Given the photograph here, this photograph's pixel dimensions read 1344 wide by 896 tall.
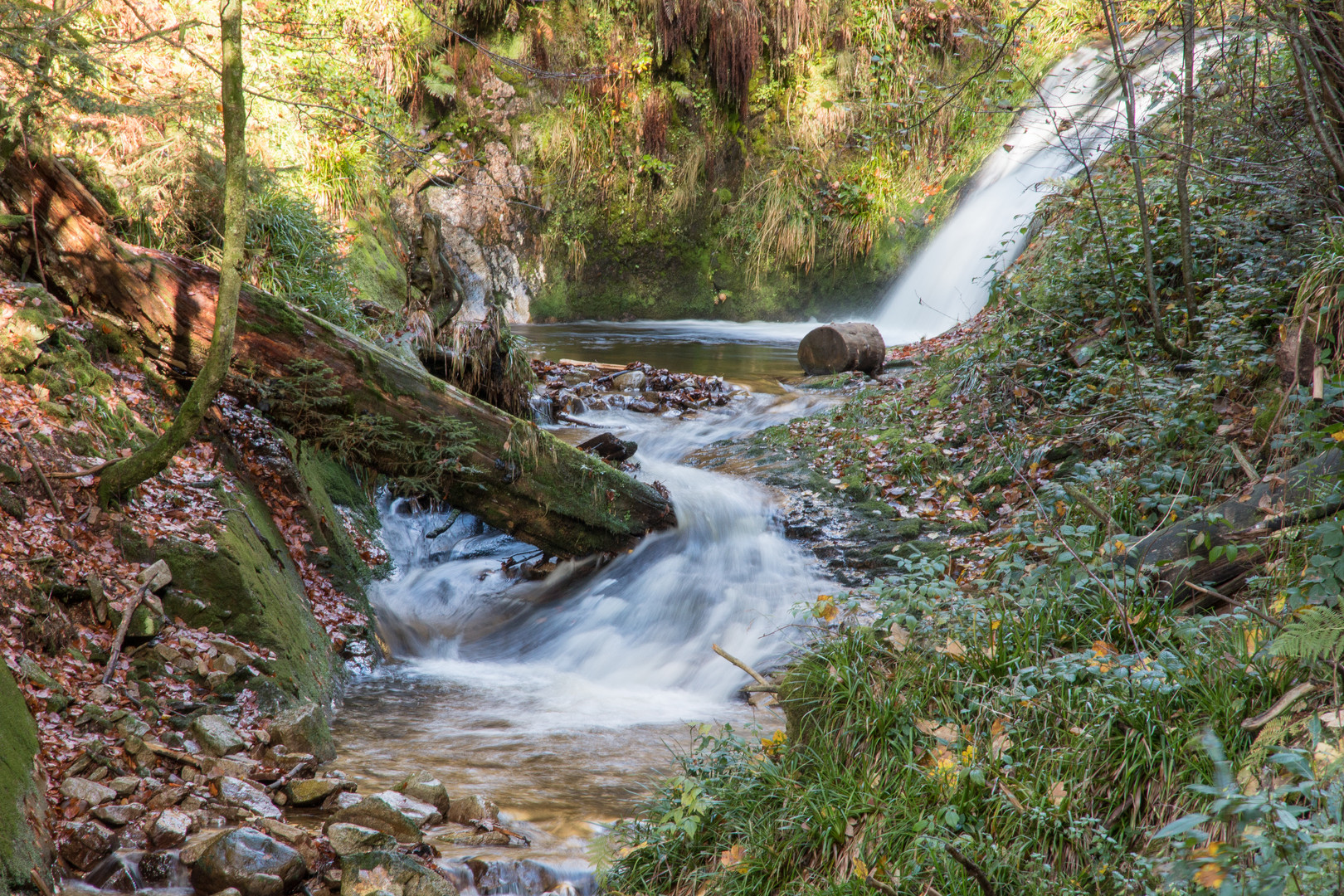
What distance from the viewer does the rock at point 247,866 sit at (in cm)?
269

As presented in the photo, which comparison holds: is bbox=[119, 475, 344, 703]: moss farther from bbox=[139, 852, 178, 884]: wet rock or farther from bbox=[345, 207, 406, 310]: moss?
Result: bbox=[345, 207, 406, 310]: moss

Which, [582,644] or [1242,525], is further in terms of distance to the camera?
[582,644]

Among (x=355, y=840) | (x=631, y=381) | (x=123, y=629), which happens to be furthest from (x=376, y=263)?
(x=355, y=840)

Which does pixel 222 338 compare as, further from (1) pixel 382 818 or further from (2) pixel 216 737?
(1) pixel 382 818

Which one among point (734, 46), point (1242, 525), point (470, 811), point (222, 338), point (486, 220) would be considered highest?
point (734, 46)

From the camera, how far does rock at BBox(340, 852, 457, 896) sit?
2781 mm

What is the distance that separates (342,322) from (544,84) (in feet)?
31.1

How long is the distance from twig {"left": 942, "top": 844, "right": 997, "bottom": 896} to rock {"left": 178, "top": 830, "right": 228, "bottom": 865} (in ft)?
7.76

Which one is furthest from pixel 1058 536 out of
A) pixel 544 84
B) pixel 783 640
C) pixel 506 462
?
pixel 544 84

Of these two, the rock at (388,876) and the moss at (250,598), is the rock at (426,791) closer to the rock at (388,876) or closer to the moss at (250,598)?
the rock at (388,876)

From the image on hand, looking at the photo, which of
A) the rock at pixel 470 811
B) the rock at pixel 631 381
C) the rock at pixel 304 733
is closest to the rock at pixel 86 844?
the rock at pixel 304 733

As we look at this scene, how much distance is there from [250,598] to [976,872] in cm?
355

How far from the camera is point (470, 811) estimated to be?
343 centimetres

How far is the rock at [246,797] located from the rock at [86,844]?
1.30 feet
